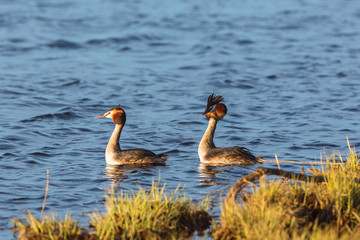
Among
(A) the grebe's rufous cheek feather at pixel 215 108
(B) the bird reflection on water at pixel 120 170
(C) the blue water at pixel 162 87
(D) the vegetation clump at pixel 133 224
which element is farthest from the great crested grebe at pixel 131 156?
(D) the vegetation clump at pixel 133 224

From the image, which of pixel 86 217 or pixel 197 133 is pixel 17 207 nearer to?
pixel 86 217

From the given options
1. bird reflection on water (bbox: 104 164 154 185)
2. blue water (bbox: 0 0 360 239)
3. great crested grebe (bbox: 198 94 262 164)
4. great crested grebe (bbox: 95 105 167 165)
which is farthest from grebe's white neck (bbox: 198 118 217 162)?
bird reflection on water (bbox: 104 164 154 185)

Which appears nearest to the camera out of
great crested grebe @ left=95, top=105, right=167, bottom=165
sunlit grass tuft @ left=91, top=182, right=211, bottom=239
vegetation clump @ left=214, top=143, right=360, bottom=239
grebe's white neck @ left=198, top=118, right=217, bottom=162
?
vegetation clump @ left=214, top=143, right=360, bottom=239

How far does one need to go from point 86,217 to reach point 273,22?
22.1m

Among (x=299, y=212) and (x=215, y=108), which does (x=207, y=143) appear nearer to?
(x=215, y=108)

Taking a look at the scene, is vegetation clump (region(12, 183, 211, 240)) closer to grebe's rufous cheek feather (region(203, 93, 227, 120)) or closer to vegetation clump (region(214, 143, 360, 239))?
vegetation clump (region(214, 143, 360, 239))

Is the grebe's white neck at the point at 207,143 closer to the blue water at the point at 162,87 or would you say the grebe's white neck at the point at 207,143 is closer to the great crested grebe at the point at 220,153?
the great crested grebe at the point at 220,153

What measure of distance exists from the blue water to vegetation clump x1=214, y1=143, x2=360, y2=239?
2041 mm

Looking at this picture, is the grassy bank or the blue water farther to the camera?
the blue water

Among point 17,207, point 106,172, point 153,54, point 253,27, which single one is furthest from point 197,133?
point 253,27

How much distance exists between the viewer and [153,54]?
23.0m

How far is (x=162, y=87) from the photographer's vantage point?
18.5m

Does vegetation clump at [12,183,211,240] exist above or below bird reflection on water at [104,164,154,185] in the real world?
below

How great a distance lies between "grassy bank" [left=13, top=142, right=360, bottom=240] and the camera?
22.0 feet
